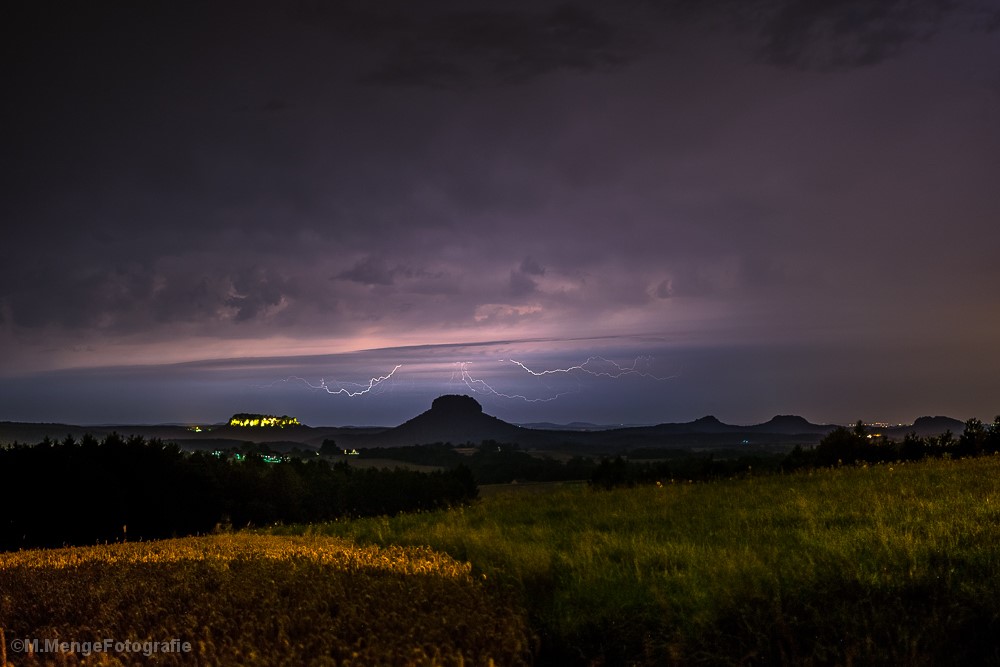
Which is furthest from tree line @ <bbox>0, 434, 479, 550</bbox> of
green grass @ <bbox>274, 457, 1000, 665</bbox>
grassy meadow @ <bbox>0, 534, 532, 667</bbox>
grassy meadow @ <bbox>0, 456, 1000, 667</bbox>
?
grassy meadow @ <bbox>0, 534, 532, 667</bbox>

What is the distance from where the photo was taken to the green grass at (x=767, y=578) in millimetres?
5652

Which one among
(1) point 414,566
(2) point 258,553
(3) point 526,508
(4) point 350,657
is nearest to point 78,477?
(3) point 526,508

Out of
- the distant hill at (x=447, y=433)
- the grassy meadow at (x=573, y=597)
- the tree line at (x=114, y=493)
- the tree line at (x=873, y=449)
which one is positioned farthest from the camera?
the distant hill at (x=447, y=433)

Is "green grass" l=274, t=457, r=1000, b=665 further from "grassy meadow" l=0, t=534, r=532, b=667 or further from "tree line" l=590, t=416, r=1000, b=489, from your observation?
"tree line" l=590, t=416, r=1000, b=489

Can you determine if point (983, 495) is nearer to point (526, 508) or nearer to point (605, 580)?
point (605, 580)

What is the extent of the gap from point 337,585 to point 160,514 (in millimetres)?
31097

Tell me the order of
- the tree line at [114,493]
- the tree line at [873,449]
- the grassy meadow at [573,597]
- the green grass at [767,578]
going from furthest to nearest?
the tree line at [114,493] → the tree line at [873,449] → the green grass at [767,578] → the grassy meadow at [573,597]

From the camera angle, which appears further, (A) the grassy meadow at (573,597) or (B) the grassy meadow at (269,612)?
(A) the grassy meadow at (573,597)

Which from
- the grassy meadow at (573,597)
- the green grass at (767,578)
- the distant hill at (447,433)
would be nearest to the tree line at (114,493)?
the green grass at (767,578)

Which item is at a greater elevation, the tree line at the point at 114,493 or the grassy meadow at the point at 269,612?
the grassy meadow at the point at 269,612

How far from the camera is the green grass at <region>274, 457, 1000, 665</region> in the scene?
5652 mm

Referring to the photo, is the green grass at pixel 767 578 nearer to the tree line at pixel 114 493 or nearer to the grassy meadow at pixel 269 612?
the grassy meadow at pixel 269 612

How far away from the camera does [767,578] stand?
6.55 m

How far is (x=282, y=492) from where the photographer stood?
46.8 m
